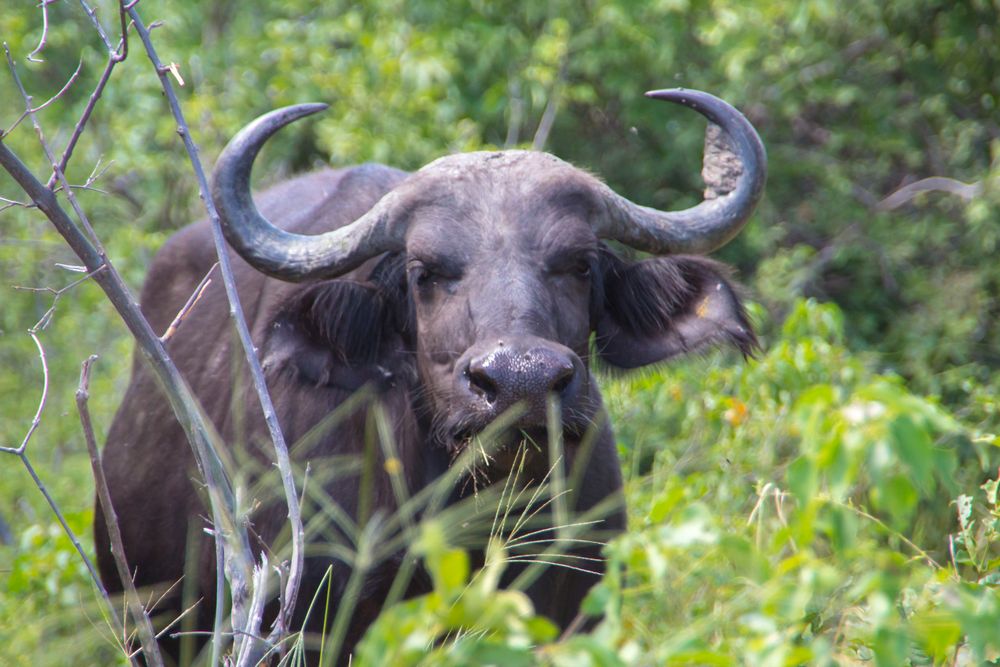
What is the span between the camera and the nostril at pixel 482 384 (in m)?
3.45

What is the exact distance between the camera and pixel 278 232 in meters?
4.30

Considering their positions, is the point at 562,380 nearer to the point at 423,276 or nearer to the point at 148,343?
the point at 423,276

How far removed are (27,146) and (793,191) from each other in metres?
5.72

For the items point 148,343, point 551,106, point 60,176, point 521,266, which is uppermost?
point 60,176

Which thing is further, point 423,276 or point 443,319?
point 423,276

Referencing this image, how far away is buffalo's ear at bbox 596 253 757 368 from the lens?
442 cm

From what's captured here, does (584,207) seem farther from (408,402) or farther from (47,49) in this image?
(47,49)

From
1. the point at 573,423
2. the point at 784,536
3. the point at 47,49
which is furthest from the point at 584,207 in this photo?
the point at 47,49

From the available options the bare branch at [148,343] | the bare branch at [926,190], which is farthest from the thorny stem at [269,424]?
the bare branch at [926,190]

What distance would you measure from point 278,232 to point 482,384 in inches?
47.2

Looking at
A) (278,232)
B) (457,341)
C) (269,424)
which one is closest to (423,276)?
(457,341)

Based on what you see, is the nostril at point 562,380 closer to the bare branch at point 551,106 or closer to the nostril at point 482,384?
the nostril at point 482,384

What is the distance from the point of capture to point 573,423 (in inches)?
145

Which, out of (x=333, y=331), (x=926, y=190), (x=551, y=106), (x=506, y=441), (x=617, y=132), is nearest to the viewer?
(x=506, y=441)
